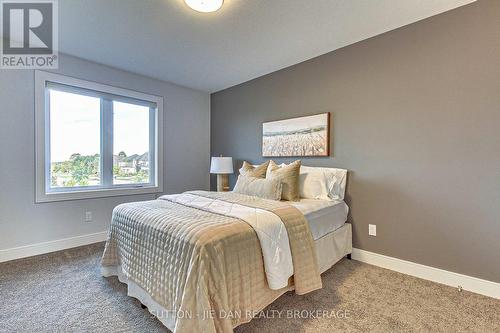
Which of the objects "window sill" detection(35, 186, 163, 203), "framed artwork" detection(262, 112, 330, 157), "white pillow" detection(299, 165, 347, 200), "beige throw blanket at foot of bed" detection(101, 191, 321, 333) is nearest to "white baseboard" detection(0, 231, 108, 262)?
"window sill" detection(35, 186, 163, 203)

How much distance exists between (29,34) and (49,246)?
240 cm

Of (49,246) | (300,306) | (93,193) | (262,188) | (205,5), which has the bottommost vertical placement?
(300,306)

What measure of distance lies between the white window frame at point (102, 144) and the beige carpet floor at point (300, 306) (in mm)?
976

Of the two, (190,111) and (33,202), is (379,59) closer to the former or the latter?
(190,111)

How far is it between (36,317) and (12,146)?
196 centimetres

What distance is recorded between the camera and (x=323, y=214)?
7.25ft

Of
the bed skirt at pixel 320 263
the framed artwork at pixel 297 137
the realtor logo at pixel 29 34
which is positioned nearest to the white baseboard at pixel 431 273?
the bed skirt at pixel 320 263

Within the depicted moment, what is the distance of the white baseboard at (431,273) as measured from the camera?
1.93 metres

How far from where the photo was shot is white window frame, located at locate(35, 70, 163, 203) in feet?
8.87

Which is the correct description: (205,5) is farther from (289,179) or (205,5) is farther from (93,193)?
(93,193)

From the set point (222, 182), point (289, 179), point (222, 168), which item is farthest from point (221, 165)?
point (289, 179)

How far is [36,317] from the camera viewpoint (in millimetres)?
1607

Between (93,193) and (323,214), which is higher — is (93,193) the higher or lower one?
the higher one

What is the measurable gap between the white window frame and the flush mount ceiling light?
1970 mm
